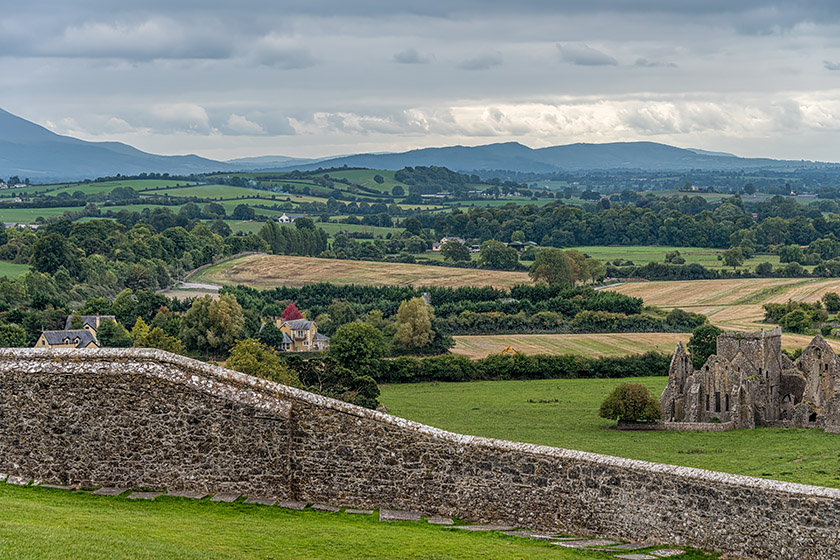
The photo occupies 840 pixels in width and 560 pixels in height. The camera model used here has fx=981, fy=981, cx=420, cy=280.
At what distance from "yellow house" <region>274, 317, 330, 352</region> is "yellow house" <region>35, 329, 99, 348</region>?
50.2 ft

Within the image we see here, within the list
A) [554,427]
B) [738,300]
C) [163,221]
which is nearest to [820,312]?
[738,300]

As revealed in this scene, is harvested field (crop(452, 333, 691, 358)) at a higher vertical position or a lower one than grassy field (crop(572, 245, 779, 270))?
lower

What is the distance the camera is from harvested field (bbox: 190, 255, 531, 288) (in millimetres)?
114938

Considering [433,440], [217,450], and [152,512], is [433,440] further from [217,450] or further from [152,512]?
[152,512]

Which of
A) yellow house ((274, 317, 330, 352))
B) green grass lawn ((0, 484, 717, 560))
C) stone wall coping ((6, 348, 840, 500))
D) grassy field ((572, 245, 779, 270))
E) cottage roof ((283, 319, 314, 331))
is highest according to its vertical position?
stone wall coping ((6, 348, 840, 500))

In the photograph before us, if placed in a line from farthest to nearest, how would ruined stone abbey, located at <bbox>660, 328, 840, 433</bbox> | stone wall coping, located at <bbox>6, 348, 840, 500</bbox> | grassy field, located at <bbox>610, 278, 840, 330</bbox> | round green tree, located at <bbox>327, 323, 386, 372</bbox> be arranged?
grassy field, located at <bbox>610, 278, 840, 330</bbox> < round green tree, located at <bbox>327, 323, 386, 372</bbox> < ruined stone abbey, located at <bbox>660, 328, 840, 433</bbox> < stone wall coping, located at <bbox>6, 348, 840, 500</bbox>

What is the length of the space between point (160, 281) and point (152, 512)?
349 feet

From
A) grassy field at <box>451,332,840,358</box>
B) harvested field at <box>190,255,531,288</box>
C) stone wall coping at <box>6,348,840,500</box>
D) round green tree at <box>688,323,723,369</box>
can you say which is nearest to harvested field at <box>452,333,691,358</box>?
grassy field at <box>451,332,840,358</box>

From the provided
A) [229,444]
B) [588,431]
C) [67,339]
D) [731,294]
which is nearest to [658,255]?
[731,294]

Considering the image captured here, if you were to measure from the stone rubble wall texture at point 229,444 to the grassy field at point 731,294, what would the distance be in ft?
242

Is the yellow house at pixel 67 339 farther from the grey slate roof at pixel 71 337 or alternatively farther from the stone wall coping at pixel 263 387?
the stone wall coping at pixel 263 387

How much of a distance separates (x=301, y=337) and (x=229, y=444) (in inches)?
2639

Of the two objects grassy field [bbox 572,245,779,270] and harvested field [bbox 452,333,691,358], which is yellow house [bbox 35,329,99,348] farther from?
grassy field [bbox 572,245,779,270]

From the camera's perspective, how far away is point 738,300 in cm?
10325
